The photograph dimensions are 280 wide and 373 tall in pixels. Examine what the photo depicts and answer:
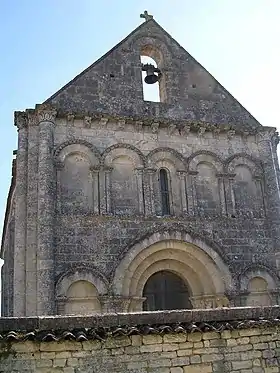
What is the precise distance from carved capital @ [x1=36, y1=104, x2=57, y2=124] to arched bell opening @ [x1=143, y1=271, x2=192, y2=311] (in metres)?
5.20

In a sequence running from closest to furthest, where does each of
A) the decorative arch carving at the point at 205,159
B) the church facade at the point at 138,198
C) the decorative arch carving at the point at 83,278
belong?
the decorative arch carving at the point at 83,278 < the church facade at the point at 138,198 < the decorative arch carving at the point at 205,159

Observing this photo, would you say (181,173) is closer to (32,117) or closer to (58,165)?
(58,165)

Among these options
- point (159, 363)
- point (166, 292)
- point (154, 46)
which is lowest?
point (159, 363)

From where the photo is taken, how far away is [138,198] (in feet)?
44.0

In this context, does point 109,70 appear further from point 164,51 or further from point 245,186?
point 245,186

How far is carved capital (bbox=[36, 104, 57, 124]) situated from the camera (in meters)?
13.1

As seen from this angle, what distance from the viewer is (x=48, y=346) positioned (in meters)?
6.30

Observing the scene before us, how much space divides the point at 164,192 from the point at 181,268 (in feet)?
7.23

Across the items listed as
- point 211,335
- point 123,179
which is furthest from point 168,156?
point 211,335

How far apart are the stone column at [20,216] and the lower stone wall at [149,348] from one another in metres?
5.68

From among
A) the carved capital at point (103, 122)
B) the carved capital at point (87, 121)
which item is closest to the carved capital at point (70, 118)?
the carved capital at point (87, 121)

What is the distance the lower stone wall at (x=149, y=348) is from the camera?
623 centimetres

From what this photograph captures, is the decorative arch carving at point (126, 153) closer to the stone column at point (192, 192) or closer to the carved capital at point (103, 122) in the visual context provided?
the carved capital at point (103, 122)

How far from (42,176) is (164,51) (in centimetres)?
622
